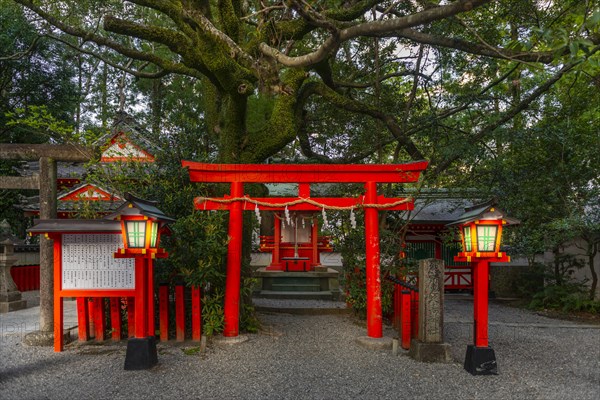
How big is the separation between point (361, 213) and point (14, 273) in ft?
43.9

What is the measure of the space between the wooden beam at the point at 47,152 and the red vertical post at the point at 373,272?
4803mm

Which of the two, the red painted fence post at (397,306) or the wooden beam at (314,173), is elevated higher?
the wooden beam at (314,173)

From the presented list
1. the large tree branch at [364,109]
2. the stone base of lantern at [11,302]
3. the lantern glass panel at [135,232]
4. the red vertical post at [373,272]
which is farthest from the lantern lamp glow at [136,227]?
the stone base of lantern at [11,302]

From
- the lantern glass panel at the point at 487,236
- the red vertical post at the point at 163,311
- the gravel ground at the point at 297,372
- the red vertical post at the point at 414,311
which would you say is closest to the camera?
the gravel ground at the point at 297,372

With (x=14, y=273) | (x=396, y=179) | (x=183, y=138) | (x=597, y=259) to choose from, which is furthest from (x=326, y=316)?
(x=14, y=273)

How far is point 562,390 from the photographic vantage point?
5004mm

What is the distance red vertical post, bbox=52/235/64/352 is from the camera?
626 cm

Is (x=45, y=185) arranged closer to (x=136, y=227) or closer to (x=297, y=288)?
(x=136, y=227)

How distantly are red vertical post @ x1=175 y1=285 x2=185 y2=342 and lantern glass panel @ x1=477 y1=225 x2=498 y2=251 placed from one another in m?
4.67

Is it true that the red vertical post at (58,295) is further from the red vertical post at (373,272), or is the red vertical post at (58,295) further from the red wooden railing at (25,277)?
the red wooden railing at (25,277)

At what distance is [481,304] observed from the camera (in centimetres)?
571

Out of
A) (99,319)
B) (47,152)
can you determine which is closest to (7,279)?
(99,319)

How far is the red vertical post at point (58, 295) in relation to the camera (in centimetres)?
626

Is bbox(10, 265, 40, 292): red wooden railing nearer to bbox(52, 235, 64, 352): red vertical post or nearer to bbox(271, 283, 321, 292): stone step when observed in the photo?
bbox(271, 283, 321, 292): stone step
